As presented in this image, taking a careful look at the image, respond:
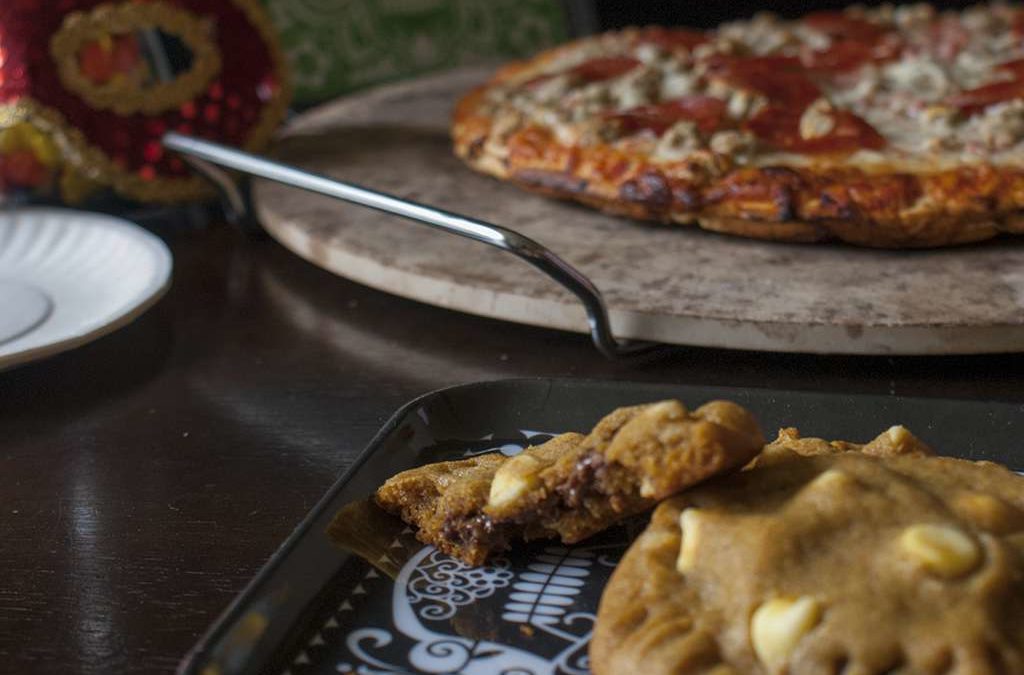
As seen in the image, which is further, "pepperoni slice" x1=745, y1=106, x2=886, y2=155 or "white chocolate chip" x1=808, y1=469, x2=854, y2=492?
"pepperoni slice" x1=745, y1=106, x2=886, y2=155

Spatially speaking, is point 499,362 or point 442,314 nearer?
point 499,362

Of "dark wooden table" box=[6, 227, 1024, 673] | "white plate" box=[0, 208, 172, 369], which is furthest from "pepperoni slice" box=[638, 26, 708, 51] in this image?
"white plate" box=[0, 208, 172, 369]

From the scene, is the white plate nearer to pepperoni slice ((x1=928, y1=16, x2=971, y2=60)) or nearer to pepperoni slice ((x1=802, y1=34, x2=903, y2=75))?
pepperoni slice ((x1=802, y1=34, x2=903, y2=75))

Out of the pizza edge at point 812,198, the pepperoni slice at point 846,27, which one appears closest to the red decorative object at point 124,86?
the pizza edge at point 812,198

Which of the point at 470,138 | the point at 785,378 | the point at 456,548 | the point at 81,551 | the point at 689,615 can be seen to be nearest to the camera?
the point at 689,615

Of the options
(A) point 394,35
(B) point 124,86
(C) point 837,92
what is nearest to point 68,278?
(B) point 124,86

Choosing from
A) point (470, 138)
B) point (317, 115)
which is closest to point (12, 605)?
point (470, 138)

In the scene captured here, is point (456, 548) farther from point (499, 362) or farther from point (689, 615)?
point (499, 362)
